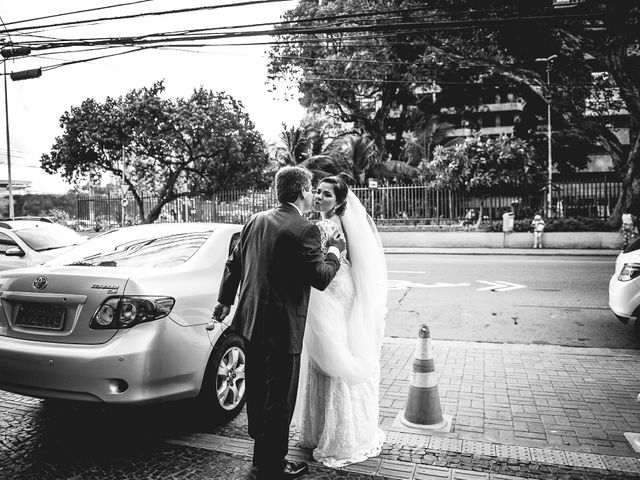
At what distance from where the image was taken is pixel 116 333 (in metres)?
3.37

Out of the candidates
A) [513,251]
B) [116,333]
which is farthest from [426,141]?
[116,333]

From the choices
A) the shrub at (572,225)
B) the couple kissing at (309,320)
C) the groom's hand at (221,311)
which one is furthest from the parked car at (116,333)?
the shrub at (572,225)

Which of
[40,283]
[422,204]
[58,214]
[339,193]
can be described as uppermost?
[58,214]

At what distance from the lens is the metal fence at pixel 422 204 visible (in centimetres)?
2050

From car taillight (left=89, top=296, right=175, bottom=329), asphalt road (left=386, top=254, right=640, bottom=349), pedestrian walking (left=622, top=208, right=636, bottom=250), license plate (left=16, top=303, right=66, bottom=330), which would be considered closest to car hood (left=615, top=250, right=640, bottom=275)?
asphalt road (left=386, top=254, right=640, bottom=349)

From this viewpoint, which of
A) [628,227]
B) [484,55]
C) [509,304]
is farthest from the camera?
[484,55]

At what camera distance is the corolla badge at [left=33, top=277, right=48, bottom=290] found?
355 centimetres

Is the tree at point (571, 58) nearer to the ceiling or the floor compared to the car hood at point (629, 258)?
nearer to the ceiling

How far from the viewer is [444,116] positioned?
34781 mm

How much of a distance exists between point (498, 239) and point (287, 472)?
63.1 ft

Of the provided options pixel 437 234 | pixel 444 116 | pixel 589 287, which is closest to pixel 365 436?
pixel 589 287

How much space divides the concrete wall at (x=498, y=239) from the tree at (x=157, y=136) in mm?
11578

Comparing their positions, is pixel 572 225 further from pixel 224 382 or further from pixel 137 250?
pixel 137 250

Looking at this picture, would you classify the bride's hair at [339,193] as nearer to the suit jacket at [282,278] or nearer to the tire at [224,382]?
the suit jacket at [282,278]
